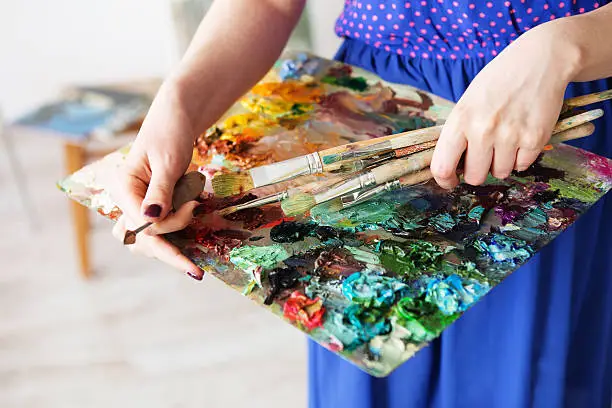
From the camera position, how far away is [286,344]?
1597 mm

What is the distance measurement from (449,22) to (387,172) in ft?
0.75

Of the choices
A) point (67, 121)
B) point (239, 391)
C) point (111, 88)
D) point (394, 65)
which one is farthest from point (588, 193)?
point (111, 88)

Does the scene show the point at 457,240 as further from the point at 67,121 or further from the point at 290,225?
the point at 67,121

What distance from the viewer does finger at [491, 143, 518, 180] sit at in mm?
569

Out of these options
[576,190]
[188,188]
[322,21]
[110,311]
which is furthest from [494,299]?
[322,21]

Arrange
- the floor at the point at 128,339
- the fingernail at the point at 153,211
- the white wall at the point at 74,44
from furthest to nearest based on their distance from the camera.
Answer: the white wall at the point at 74,44
the floor at the point at 128,339
the fingernail at the point at 153,211

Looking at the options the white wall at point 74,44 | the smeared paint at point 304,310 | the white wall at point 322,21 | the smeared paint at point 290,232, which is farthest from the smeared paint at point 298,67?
the white wall at point 74,44

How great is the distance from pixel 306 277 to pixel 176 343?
1149mm

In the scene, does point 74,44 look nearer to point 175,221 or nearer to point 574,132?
point 175,221

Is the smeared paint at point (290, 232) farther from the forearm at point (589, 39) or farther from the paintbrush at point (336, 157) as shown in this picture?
the forearm at point (589, 39)

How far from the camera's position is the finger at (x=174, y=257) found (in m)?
0.57

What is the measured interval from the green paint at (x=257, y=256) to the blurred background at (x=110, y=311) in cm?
96

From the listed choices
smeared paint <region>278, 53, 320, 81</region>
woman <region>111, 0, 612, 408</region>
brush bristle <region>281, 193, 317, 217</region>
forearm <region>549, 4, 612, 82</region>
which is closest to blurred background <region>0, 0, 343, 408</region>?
woman <region>111, 0, 612, 408</region>

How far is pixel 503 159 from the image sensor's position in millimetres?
577
